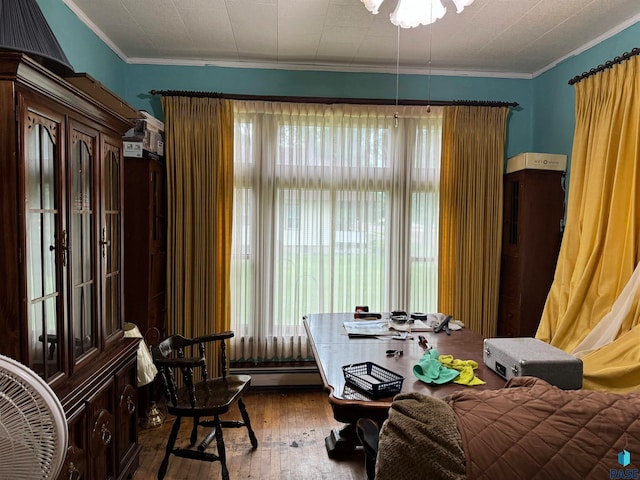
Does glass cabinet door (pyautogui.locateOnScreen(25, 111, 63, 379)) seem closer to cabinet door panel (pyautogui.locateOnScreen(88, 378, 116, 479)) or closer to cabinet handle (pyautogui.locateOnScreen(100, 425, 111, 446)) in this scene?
cabinet door panel (pyautogui.locateOnScreen(88, 378, 116, 479))

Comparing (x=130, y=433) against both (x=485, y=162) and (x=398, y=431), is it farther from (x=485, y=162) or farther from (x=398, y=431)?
(x=485, y=162)

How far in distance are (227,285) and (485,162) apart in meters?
2.40

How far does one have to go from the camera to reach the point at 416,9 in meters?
2.07

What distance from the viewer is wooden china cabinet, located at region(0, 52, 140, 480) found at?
4.67 feet

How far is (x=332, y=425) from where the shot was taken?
9.95ft

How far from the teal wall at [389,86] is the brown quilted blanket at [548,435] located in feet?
9.44

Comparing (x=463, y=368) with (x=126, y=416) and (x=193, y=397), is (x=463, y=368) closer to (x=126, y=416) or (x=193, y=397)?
(x=193, y=397)

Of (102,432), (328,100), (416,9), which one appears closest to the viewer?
(102,432)

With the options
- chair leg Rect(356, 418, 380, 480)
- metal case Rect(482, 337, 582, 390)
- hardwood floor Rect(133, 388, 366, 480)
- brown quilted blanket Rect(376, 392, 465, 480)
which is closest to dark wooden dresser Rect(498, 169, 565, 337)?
metal case Rect(482, 337, 582, 390)

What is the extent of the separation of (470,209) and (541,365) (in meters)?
2.11

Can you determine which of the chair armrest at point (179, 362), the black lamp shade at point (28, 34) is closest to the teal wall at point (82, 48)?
the black lamp shade at point (28, 34)

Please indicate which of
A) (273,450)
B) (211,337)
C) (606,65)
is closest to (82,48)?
(211,337)

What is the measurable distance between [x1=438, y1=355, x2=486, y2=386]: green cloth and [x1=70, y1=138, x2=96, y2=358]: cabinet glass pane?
1.62 meters

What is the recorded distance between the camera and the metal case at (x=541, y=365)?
1.74 meters
